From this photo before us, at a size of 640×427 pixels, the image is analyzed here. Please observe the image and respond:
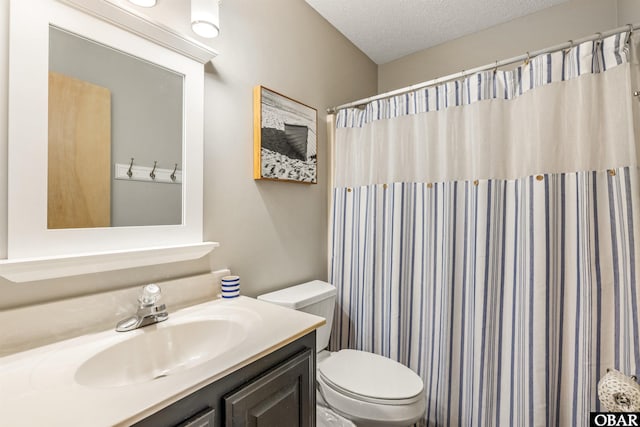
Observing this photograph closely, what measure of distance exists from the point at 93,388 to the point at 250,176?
0.99 meters

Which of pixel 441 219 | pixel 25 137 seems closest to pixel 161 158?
pixel 25 137

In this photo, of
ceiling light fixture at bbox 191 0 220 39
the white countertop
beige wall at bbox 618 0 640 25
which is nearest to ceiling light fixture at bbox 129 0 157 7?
ceiling light fixture at bbox 191 0 220 39

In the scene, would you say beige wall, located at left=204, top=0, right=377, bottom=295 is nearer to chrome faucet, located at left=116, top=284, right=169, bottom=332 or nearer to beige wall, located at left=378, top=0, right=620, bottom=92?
chrome faucet, located at left=116, top=284, right=169, bottom=332

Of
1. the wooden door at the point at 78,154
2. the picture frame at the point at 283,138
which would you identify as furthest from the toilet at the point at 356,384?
the wooden door at the point at 78,154

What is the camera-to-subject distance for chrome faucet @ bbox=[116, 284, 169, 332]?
959 mm

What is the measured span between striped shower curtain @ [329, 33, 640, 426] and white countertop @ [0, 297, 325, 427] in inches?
35.0

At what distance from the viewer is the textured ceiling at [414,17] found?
1.75 meters

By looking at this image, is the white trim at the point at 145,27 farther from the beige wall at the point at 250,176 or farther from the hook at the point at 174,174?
the hook at the point at 174,174

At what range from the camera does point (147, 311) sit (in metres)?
0.99

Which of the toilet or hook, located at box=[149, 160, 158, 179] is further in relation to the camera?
the toilet

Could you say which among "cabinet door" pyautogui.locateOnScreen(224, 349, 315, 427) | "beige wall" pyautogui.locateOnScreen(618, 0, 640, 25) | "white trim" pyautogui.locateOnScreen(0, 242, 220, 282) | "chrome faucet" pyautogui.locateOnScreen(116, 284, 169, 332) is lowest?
"cabinet door" pyautogui.locateOnScreen(224, 349, 315, 427)

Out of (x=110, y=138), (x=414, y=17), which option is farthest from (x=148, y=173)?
(x=414, y=17)

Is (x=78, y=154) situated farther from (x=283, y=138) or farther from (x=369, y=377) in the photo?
(x=369, y=377)

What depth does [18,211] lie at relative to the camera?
2.68ft
